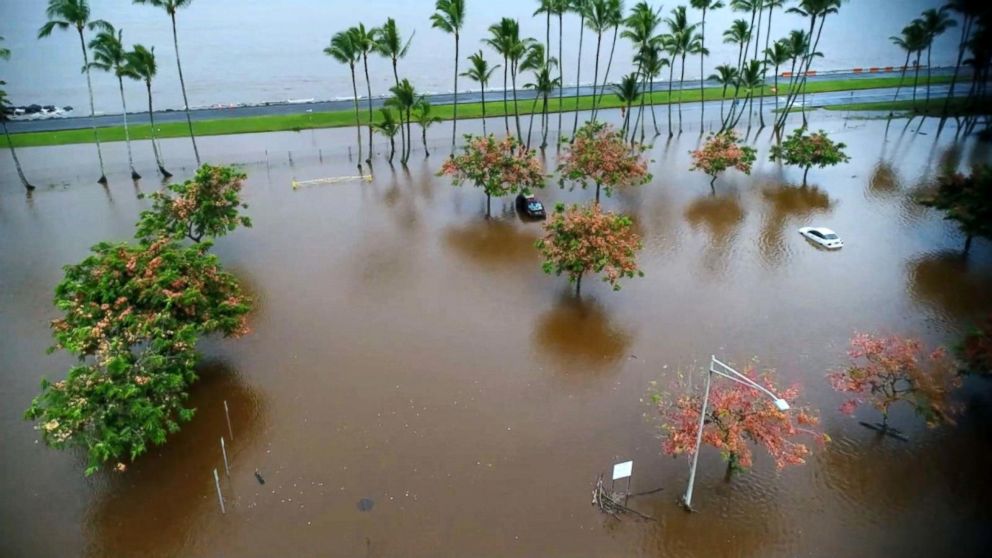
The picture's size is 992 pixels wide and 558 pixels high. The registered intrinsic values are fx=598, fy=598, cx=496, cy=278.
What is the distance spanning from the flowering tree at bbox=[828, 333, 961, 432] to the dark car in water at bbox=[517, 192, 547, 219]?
19.0 metres

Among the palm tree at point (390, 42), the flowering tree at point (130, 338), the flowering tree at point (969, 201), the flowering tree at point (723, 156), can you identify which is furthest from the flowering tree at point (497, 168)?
the flowering tree at point (969, 201)

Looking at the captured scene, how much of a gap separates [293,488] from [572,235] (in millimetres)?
14135

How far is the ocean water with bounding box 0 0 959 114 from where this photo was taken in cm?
6538

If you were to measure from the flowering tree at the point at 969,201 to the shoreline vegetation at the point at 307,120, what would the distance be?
26.0 meters

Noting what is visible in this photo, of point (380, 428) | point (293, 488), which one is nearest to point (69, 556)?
point (293, 488)

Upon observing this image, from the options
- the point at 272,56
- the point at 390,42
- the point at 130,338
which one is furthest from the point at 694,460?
the point at 272,56

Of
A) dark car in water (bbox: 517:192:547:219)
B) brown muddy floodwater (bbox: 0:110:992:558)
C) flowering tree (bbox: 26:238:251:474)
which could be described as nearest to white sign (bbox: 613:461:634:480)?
brown muddy floodwater (bbox: 0:110:992:558)

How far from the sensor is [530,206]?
114 ft

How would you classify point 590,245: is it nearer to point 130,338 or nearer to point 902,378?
point 902,378

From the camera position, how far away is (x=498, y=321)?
24.4 m

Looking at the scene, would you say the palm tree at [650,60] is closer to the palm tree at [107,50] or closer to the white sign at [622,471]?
the palm tree at [107,50]

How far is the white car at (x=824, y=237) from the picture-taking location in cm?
3039

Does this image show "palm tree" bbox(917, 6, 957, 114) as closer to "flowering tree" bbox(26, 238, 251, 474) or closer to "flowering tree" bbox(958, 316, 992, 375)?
"flowering tree" bbox(958, 316, 992, 375)

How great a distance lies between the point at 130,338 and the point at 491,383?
11.2m
